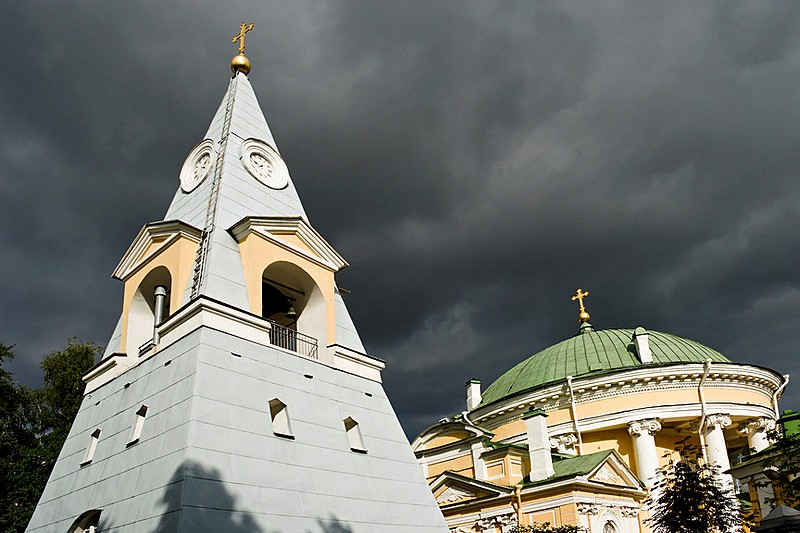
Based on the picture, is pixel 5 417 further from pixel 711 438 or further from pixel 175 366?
pixel 711 438

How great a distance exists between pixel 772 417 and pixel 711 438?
4609 mm

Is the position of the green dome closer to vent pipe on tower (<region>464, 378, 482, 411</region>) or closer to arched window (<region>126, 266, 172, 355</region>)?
vent pipe on tower (<region>464, 378, 482, 411</region>)

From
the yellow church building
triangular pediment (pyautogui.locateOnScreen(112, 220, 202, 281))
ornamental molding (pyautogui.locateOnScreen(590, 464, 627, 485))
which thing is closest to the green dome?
the yellow church building

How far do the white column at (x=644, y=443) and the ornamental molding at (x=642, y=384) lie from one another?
1400mm

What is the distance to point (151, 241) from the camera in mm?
12297

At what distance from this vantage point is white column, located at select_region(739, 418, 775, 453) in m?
27.0

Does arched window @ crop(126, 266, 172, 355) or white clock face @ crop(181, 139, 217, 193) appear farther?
white clock face @ crop(181, 139, 217, 193)

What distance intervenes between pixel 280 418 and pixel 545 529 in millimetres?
11319

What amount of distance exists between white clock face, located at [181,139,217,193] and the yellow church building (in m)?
13.0

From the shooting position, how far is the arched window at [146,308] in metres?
12.1

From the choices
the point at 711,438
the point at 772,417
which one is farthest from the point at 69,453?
the point at 772,417

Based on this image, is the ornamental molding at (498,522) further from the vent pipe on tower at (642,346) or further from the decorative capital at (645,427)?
the vent pipe on tower at (642,346)

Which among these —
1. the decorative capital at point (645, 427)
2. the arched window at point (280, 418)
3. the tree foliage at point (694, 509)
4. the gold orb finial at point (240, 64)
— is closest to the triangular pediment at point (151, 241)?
the arched window at point (280, 418)

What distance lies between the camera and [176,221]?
11703 millimetres
